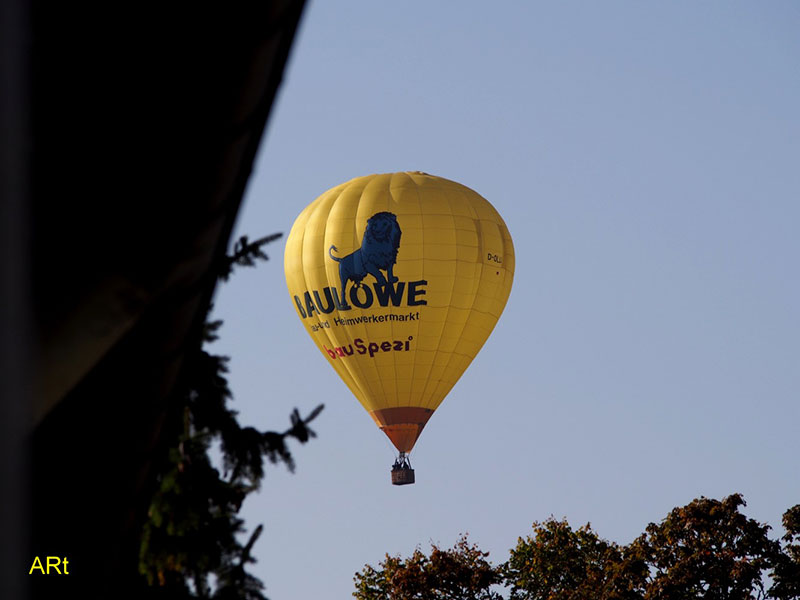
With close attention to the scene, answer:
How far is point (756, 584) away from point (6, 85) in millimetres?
54996

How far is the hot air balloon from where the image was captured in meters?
56.2

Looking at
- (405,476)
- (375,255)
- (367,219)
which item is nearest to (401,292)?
(375,255)

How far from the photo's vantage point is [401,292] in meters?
56.4

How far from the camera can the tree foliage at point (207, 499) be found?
781 cm

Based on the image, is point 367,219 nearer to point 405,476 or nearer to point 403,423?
point 403,423

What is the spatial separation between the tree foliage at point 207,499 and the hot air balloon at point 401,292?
47693 millimetres

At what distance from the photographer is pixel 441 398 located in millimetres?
57906

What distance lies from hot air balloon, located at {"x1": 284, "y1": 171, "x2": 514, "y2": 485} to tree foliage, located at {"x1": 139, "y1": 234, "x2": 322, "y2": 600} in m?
47.7

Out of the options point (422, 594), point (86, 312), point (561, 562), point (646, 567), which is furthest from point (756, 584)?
point (86, 312)

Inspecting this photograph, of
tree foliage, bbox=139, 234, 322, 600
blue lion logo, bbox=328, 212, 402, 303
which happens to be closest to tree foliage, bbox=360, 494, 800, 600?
blue lion logo, bbox=328, 212, 402, 303

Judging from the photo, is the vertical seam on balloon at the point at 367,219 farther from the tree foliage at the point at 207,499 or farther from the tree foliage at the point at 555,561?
the tree foliage at the point at 207,499

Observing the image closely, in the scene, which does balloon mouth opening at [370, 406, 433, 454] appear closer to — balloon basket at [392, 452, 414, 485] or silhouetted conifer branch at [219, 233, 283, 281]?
balloon basket at [392, 452, 414, 485]

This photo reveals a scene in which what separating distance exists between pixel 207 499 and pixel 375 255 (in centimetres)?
4892

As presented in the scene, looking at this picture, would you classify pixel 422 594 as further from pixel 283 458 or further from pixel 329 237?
pixel 283 458
